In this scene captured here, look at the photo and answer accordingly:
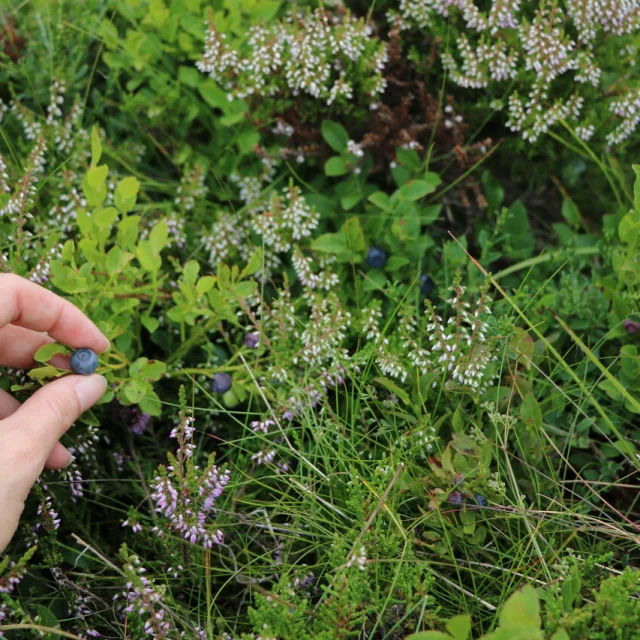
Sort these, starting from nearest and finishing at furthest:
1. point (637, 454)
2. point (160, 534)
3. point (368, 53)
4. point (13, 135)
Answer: point (160, 534) → point (637, 454) → point (368, 53) → point (13, 135)

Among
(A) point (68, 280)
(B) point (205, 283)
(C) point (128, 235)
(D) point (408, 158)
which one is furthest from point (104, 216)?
(D) point (408, 158)

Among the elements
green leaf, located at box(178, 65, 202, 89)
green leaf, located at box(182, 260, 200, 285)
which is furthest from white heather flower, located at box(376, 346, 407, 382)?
green leaf, located at box(178, 65, 202, 89)

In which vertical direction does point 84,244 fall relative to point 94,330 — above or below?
above

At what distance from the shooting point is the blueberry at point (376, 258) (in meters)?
2.36

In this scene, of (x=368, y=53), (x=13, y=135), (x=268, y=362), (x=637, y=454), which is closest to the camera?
(x=637, y=454)

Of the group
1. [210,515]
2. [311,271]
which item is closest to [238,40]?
[311,271]

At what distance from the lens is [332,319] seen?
213cm

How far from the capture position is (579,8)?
230 cm

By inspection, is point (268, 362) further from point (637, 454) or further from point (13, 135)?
point (13, 135)

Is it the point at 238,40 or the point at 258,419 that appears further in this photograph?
the point at 238,40

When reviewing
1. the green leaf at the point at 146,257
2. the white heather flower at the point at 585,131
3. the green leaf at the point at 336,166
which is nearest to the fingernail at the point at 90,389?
the green leaf at the point at 146,257

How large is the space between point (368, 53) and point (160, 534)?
1725 millimetres

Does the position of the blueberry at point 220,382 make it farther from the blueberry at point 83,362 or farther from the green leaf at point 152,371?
the blueberry at point 83,362

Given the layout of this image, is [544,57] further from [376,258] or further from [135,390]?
[135,390]
